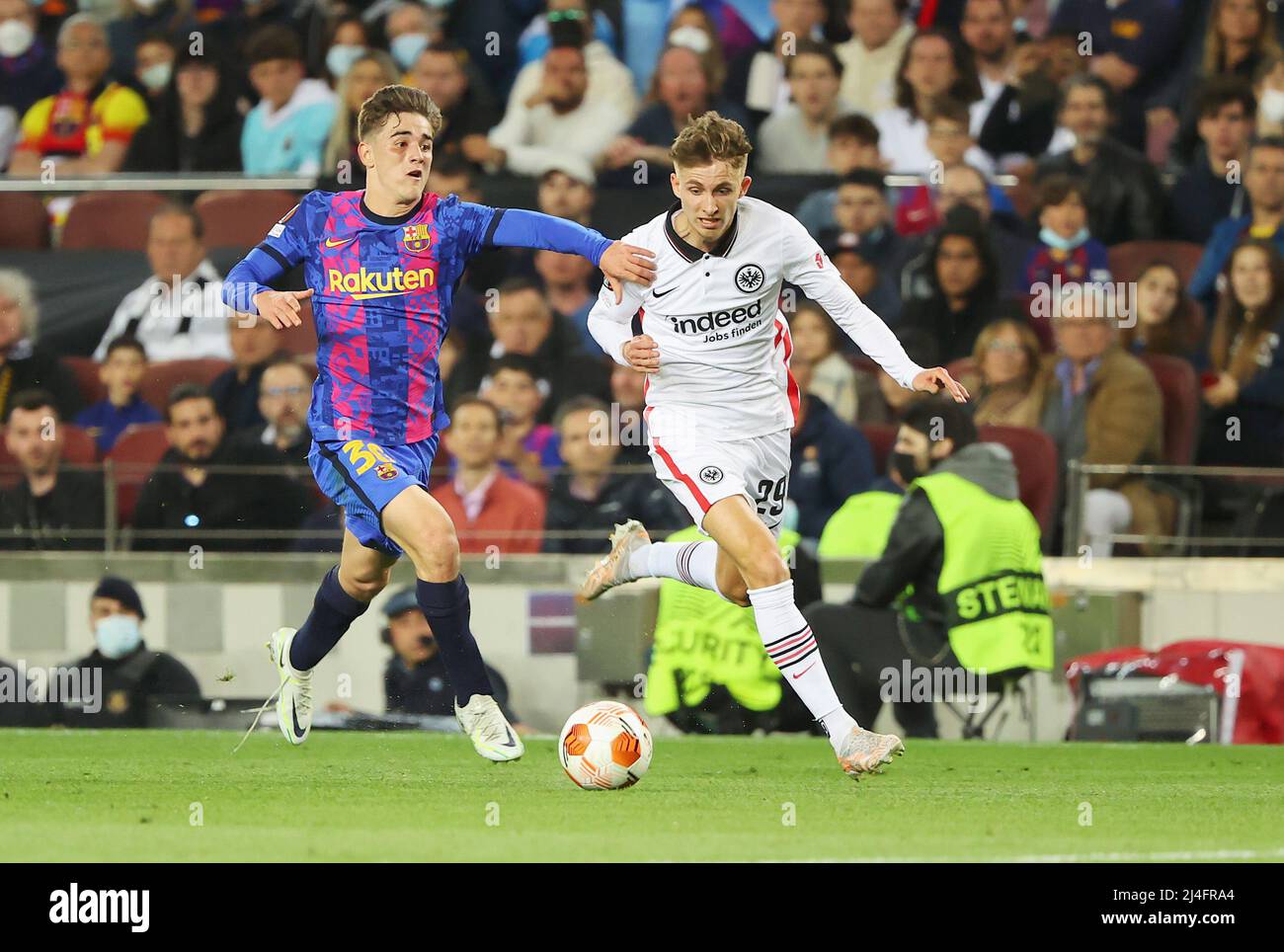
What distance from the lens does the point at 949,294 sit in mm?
11383

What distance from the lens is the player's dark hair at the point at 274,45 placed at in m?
13.0

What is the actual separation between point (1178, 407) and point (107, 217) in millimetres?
6513

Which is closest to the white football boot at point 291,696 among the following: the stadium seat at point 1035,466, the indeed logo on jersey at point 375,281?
the indeed logo on jersey at point 375,281

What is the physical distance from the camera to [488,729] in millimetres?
7449

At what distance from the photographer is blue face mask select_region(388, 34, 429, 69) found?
1327 cm

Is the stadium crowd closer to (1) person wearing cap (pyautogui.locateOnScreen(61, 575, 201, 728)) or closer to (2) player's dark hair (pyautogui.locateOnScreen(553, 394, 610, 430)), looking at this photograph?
(2) player's dark hair (pyautogui.locateOnScreen(553, 394, 610, 430))

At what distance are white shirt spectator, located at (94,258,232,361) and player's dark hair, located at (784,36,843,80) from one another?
3795 mm

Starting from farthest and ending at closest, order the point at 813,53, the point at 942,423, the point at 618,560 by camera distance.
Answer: the point at 813,53 → the point at 942,423 → the point at 618,560

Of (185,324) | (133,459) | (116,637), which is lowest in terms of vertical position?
(116,637)

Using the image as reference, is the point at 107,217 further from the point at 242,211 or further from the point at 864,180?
the point at 864,180

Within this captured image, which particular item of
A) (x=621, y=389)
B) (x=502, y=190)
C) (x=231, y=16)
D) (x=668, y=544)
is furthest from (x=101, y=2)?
(x=668, y=544)

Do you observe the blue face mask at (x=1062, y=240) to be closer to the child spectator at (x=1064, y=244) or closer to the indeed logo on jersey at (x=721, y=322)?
the child spectator at (x=1064, y=244)

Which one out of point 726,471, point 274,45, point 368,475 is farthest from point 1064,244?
point 368,475

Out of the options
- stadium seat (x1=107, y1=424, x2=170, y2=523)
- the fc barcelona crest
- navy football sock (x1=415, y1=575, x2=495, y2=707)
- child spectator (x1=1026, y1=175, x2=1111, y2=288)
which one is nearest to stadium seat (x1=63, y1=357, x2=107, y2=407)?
stadium seat (x1=107, y1=424, x2=170, y2=523)
